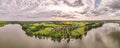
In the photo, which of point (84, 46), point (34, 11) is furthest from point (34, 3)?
point (84, 46)

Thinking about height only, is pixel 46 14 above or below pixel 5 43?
above

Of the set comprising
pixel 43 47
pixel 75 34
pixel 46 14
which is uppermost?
pixel 46 14

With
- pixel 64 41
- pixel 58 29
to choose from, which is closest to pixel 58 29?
pixel 58 29

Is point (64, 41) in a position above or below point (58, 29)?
below

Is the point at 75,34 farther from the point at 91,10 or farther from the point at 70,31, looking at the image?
the point at 91,10

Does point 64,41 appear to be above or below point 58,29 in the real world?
below

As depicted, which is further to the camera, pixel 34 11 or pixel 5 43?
pixel 34 11

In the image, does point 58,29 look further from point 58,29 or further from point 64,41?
point 64,41
